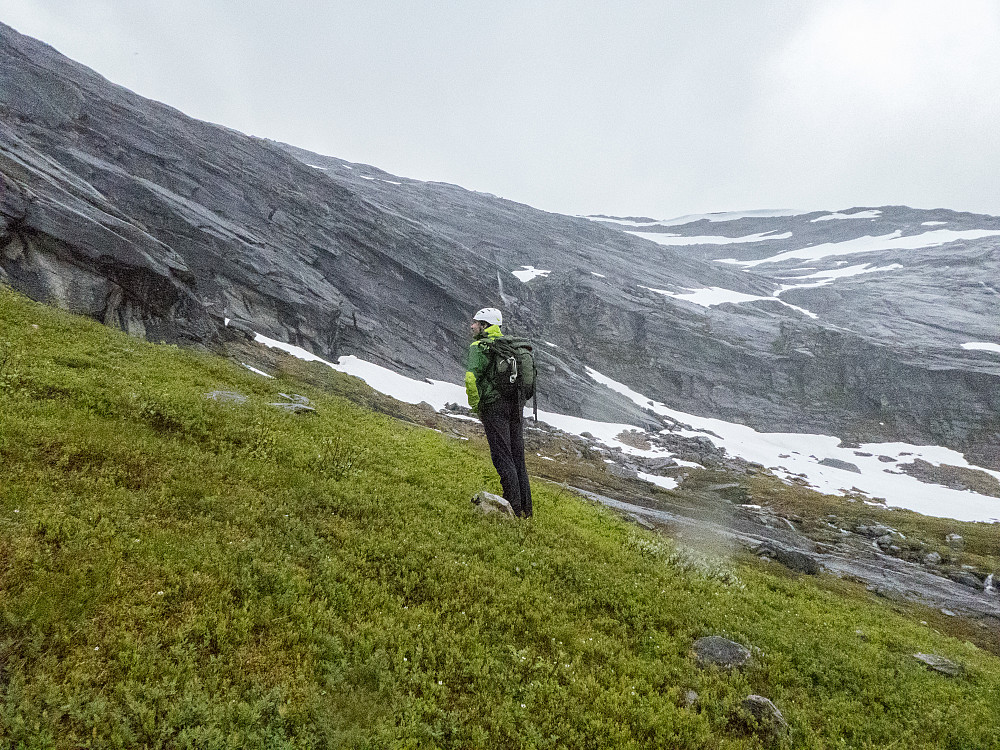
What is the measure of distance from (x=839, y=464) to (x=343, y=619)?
238 ft

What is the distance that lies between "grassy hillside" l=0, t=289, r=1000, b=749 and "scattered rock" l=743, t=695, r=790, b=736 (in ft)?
0.37

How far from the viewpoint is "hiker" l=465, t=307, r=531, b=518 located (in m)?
10.1

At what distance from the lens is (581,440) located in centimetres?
4919

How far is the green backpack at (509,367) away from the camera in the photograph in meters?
10.0

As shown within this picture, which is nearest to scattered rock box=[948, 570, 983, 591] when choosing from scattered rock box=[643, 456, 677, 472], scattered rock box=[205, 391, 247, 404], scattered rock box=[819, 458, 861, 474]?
scattered rock box=[643, 456, 677, 472]

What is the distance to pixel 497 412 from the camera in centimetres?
1036

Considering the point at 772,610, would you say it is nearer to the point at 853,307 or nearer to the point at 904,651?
the point at 904,651

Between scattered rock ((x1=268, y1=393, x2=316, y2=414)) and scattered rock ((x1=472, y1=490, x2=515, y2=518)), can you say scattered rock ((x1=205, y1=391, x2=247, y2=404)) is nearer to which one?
scattered rock ((x1=268, y1=393, x2=316, y2=414))

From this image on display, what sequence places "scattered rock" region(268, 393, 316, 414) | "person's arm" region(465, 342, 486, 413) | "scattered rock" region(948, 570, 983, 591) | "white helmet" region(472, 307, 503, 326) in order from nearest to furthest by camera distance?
"person's arm" region(465, 342, 486, 413) → "white helmet" region(472, 307, 503, 326) → "scattered rock" region(268, 393, 316, 414) → "scattered rock" region(948, 570, 983, 591)

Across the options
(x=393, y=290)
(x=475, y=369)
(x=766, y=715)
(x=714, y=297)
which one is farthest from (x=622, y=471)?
(x=714, y=297)

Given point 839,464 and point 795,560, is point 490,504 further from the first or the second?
point 839,464

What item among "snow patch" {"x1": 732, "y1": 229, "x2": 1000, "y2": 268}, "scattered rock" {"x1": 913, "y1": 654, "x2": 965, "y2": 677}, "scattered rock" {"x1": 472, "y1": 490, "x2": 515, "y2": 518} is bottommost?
"scattered rock" {"x1": 913, "y1": 654, "x2": 965, "y2": 677}

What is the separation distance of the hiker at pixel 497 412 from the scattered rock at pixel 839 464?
65389 mm

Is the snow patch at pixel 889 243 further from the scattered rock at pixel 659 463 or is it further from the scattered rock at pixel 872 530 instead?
the scattered rock at pixel 872 530
